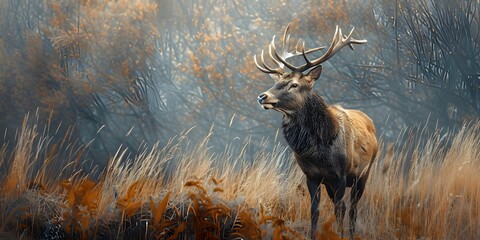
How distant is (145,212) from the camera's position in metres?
5.37

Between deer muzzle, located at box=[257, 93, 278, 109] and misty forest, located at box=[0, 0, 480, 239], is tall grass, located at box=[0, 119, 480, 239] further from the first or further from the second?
misty forest, located at box=[0, 0, 480, 239]

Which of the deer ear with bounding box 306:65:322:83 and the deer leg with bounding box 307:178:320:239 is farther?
the deer ear with bounding box 306:65:322:83

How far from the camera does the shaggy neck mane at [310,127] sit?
5.56 metres

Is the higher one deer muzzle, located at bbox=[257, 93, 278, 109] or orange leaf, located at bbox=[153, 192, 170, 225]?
deer muzzle, located at bbox=[257, 93, 278, 109]

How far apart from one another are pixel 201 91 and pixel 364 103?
261 cm

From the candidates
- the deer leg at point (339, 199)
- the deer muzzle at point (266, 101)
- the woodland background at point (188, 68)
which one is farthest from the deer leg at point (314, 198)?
the woodland background at point (188, 68)

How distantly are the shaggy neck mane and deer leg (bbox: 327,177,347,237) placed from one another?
0.94 ft

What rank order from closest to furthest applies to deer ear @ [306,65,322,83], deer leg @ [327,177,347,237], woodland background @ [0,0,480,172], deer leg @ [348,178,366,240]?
1. deer leg @ [327,177,347,237]
2. deer ear @ [306,65,322,83]
3. deer leg @ [348,178,366,240]
4. woodland background @ [0,0,480,172]

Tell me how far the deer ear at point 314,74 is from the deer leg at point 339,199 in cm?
80

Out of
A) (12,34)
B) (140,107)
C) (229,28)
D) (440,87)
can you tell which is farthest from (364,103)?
(12,34)

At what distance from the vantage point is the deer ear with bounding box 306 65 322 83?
5688mm

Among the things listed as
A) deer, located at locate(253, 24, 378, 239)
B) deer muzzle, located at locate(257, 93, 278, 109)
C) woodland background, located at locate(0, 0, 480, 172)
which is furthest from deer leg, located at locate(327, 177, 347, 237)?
woodland background, located at locate(0, 0, 480, 172)

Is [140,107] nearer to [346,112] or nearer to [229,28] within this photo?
[229,28]

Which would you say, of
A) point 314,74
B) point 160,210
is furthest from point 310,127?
point 160,210
